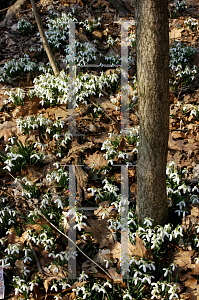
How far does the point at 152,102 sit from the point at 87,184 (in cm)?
153

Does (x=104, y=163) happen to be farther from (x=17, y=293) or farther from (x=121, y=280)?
(x=17, y=293)

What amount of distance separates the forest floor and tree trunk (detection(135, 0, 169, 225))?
31 cm

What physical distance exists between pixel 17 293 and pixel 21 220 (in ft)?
2.79

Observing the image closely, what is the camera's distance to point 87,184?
334 centimetres

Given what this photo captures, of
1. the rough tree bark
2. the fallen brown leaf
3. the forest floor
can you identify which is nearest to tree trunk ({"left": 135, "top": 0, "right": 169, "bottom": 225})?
the forest floor

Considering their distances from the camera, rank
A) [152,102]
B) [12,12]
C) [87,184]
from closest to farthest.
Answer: [152,102] → [87,184] → [12,12]

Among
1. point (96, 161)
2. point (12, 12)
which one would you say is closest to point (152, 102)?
point (96, 161)

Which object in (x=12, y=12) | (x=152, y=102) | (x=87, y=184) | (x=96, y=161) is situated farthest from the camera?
(x=12, y=12)

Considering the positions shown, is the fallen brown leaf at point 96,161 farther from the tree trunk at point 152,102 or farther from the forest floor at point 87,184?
the tree trunk at point 152,102

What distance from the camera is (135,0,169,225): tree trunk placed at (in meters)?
1.95

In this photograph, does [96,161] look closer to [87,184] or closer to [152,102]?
[87,184]

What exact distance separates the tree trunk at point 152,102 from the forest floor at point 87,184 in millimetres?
308

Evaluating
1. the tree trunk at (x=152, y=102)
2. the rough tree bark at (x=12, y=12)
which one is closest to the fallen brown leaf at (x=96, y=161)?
the tree trunk at (x=152, y=102)

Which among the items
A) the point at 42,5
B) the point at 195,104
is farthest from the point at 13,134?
the point at 42,5
